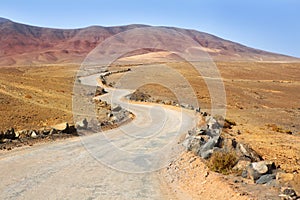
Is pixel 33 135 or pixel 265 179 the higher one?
pixel 265 179

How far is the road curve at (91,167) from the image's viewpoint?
1068 centimetres

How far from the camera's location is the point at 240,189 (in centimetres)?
1032

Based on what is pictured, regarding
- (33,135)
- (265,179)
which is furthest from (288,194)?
(33,135)

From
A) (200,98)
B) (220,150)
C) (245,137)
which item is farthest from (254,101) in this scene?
(220,150)

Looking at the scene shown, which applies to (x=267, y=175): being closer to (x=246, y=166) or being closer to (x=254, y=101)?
(x=246, y=166)

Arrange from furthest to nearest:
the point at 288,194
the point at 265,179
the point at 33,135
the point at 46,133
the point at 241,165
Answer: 1. the point at 46,133
2. the point at 33,135
3. the point at 241,165
4. the point at 265,179
5. the point at 288,194

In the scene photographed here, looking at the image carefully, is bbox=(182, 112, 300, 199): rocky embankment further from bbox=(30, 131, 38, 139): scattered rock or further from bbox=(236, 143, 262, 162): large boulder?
bbox=(30, 131, 38, 139): scattered rock

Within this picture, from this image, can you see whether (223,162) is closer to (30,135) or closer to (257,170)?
(257,170)

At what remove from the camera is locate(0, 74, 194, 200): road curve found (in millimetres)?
Answer: 10680

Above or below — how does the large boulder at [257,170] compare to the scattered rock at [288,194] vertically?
below

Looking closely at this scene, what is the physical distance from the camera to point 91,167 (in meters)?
13.6

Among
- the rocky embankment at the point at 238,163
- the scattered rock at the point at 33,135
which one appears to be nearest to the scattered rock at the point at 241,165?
the rocky embankment at the point at 238,163

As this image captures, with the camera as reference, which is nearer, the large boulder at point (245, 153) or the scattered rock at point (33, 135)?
the large boulder at point (245, 153)

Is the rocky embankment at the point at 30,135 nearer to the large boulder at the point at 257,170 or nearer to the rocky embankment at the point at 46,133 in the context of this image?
the rocky embankment at the point at 46,133
